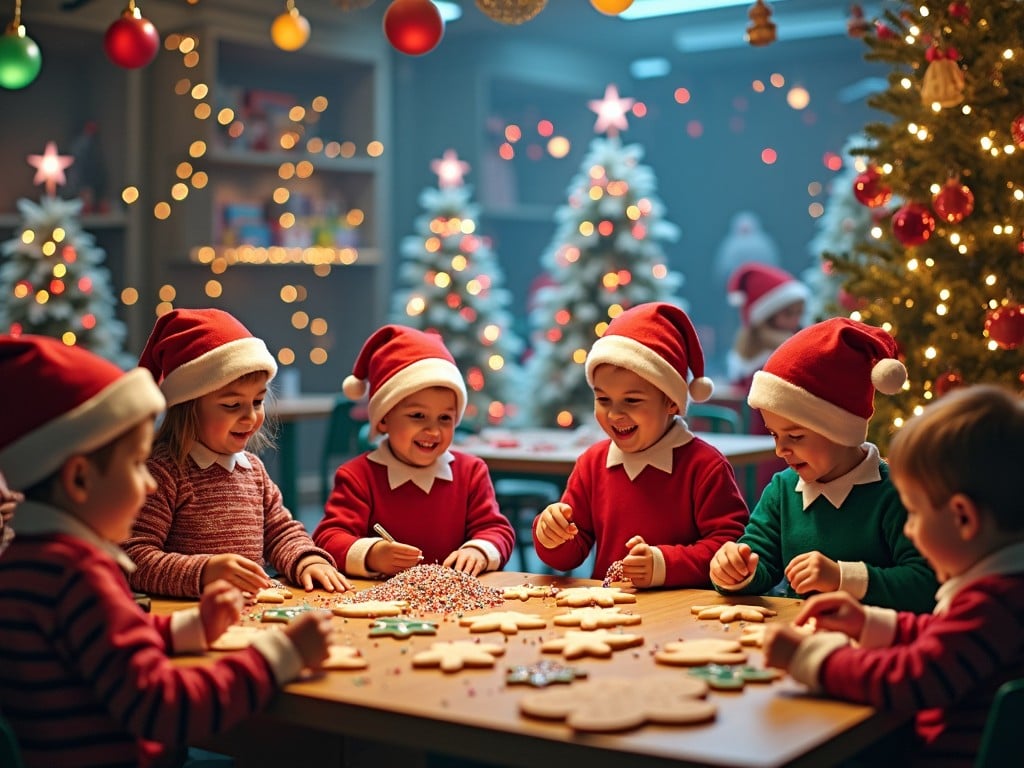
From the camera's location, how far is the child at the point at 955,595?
5.50 ft

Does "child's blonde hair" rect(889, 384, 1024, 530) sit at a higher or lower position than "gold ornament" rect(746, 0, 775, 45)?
lower

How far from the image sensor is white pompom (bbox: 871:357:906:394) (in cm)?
235

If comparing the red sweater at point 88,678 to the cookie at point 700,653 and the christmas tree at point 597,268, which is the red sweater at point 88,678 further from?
the christmas tree at point 597,268

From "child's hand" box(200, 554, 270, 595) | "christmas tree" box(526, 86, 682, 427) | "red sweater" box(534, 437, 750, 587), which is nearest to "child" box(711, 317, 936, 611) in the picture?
"red sweater" box(534, 437, 750, 587)

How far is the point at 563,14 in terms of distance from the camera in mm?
8891

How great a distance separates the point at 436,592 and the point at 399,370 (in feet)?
2.24

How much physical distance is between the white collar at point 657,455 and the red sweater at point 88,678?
1200 mm

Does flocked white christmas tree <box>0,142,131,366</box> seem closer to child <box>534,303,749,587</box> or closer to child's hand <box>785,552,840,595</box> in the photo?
child <box>534,303,749,587</box>

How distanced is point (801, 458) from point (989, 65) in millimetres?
1849

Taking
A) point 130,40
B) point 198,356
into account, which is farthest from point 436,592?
point 130,40

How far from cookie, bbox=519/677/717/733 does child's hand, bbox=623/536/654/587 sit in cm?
75

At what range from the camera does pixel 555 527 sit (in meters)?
2.67

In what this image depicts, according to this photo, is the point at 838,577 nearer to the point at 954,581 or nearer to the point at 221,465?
the point at 954,581

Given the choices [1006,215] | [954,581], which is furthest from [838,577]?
[1006,215]
